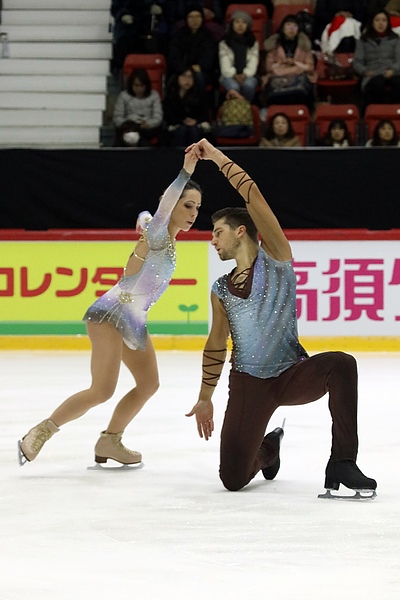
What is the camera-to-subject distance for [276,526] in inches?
143

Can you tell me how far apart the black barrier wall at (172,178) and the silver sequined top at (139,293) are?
5392 millimetres

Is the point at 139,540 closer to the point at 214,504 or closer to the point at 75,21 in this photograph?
the point at 214,504

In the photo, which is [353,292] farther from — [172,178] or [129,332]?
[129,332]

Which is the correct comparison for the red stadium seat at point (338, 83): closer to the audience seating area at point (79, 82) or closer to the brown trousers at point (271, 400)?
the audience seating area at point (79, 82)

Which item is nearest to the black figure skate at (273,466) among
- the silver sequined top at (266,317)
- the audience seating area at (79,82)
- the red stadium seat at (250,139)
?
the silver sequined top at (266,317)

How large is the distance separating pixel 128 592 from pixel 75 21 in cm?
1080

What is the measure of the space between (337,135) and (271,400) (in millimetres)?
6751

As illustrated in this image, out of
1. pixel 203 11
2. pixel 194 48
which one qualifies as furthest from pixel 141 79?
pixel 203 11

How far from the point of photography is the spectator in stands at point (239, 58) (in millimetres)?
11531

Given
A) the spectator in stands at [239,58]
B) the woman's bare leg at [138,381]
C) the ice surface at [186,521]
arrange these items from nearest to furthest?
1. the ice surface at [186,521]
2. the woman's bare leg at [138,381]
3. the spectator in stands at [239,58]

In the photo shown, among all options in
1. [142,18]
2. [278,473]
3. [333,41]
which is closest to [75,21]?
[142,18]

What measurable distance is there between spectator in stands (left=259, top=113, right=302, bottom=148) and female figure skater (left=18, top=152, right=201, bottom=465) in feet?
20.1

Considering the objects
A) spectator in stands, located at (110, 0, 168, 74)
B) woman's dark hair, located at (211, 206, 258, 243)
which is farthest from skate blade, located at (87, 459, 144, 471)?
spectator in stands, located at (110, 0, 168, 74)

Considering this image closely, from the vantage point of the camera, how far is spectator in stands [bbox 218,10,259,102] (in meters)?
11.5
